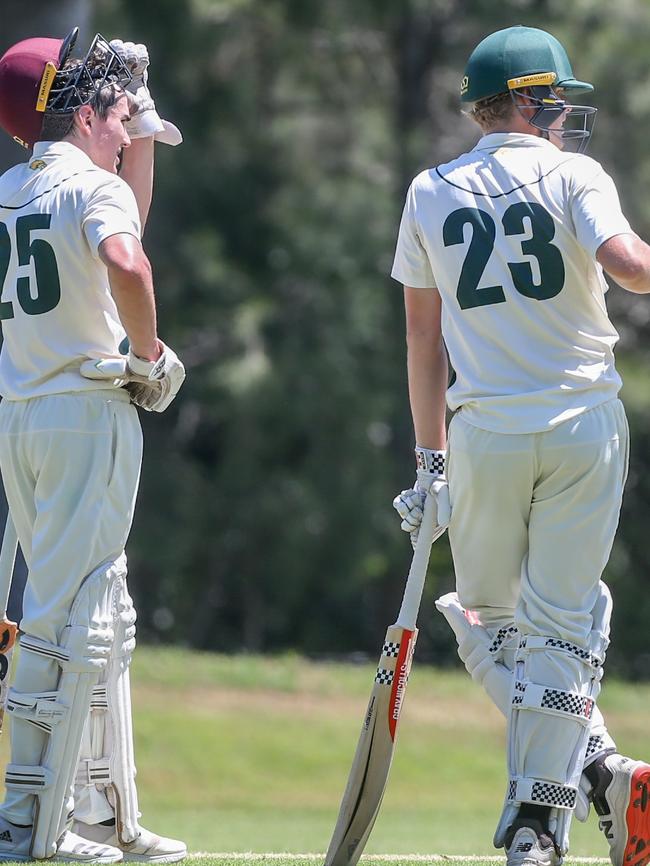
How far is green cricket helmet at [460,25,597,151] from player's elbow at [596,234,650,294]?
53 cm

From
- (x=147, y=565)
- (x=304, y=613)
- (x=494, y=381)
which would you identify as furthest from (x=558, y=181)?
(x=304, y=613)

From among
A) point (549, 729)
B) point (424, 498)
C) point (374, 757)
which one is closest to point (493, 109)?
point (424, 498)

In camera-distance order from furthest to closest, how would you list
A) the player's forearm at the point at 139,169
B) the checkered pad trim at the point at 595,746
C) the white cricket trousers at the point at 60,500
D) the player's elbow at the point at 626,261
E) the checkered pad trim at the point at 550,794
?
the player's forearm at the point at 139,169
the white cricket trousers at the point at 60,500
the checkered pad trim at the point at 595,746
the checkered pad trim at the point at 550,794
the player's elbow at the point at 626,261

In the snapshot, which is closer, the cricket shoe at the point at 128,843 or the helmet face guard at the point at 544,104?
the helmet face guard at the point at 544,104

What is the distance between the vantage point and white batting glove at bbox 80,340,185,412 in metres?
4.48

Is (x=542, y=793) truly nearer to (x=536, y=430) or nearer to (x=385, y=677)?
(x=385, y=677)

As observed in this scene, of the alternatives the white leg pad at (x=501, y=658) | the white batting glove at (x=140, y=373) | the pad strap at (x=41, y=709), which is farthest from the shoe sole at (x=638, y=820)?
the white batting glove at (x=140, y=373)

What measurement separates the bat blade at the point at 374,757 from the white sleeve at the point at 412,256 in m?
0.99

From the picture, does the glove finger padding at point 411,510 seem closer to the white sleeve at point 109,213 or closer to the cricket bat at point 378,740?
the cricket bat at point 378,740

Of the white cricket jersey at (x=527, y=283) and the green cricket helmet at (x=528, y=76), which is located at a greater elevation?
the green cricket helmet at (x=528, y=76)

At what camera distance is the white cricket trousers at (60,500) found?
4.46 m

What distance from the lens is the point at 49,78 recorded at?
15.0 feet

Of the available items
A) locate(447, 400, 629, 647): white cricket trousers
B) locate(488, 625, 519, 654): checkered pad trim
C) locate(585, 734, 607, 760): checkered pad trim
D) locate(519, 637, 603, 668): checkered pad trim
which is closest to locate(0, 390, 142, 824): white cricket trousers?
locate(447, 400, 629, 647): white cricket trousers

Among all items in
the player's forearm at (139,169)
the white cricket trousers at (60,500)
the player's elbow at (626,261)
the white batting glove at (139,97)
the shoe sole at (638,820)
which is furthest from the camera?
the player's forearm at (139,169)
